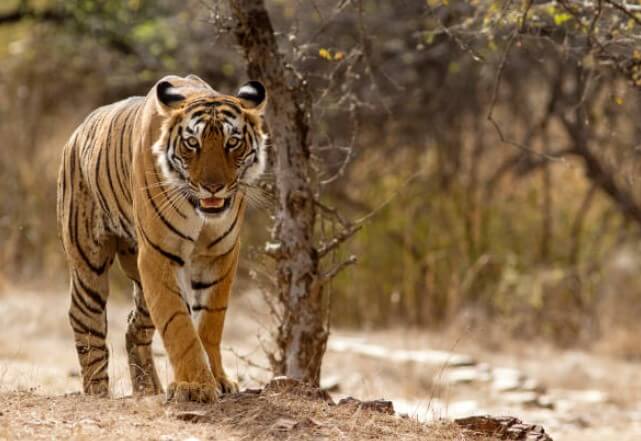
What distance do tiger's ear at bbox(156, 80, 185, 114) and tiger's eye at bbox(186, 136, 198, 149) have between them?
255 millimetres

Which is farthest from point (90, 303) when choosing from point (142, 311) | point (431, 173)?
point (431, 173)

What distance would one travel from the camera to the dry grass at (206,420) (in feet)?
15.3

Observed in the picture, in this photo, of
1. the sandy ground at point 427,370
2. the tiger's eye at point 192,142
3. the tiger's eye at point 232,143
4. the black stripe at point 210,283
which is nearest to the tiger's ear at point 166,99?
the tiger's eye at point 192,142

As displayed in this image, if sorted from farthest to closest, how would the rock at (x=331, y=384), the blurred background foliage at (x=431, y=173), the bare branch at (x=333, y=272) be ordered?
the blurred background foliage at (x=431, y=173) → the rock at (x=331, y=384) → the bare branch at (x=333, y=272)

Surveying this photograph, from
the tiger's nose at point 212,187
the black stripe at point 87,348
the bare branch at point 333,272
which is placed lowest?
the black stripe at point 87,348

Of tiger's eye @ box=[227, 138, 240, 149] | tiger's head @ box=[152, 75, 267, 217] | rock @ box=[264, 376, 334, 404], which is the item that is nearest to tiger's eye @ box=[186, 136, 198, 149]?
tiger's head @ box=[152, 75, 267, 217]

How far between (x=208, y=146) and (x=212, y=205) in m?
0.29

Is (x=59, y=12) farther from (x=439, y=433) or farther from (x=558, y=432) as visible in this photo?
Result: (x=439, y=433)

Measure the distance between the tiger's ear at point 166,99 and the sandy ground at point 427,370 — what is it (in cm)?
330

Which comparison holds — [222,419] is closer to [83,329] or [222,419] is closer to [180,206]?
[180,206]

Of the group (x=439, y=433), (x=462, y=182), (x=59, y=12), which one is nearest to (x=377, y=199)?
(x=462, y=182)

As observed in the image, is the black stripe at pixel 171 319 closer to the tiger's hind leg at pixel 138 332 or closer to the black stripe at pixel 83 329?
the tiger's hind leg at pixel 138 332

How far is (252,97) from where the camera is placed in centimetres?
574

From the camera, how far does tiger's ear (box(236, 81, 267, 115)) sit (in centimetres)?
573
